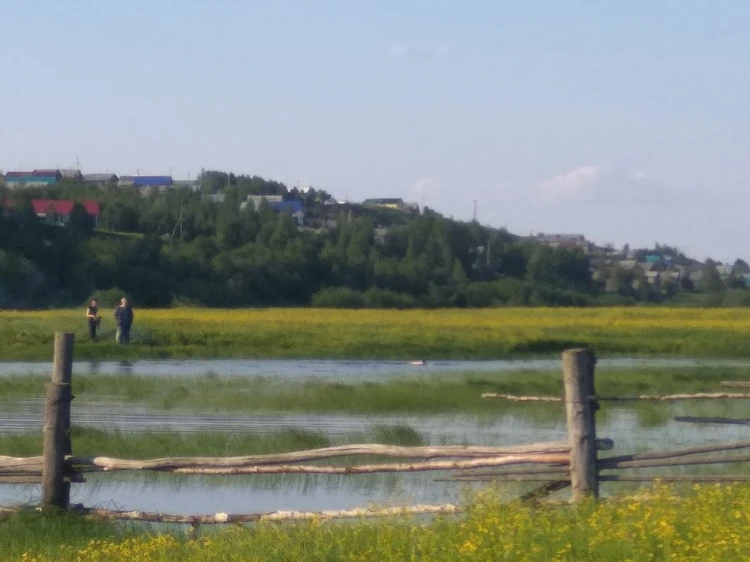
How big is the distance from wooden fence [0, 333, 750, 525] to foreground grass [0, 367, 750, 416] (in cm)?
929

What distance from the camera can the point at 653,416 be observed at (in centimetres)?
1803

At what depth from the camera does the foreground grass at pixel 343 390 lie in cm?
1961

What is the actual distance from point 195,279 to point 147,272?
347 cm

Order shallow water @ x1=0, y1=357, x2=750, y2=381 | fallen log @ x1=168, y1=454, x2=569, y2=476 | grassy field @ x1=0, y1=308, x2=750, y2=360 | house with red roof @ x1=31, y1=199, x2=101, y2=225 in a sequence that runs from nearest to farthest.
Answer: fallen log @ x1=168, y1=454, x2=569, y2=476 < shallow water @ x1=0, y1=357, x2=750, y2=381 < grassy field @ x1=0, y1=308, x2=750, y2=360 < house with red roof @ x1=31, y1=199, x2=101, y2=225

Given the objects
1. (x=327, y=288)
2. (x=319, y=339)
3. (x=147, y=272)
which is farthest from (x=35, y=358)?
(x=327, y=288)

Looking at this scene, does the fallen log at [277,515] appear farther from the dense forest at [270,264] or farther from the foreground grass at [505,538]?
the dense forest at [270,264]

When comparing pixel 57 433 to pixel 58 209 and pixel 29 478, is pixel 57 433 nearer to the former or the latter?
pixel 29 478

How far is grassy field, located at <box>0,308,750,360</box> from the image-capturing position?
112ft

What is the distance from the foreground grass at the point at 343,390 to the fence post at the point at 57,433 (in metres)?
9.43

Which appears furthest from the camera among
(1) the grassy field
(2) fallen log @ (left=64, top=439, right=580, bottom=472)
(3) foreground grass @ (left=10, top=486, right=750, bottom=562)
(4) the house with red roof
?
(4) the house with red roof

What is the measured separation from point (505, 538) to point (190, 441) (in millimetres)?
8165

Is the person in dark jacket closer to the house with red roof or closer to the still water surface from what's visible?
the still water surface

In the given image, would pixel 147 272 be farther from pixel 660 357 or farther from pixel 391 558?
pixel 391 558

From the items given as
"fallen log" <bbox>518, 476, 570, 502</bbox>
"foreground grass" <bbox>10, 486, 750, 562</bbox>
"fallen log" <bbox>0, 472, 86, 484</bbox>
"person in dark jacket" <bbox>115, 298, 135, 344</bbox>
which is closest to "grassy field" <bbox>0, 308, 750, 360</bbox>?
"person in dark jacket" <bbox>115, 298, 135, 344</bbox>
